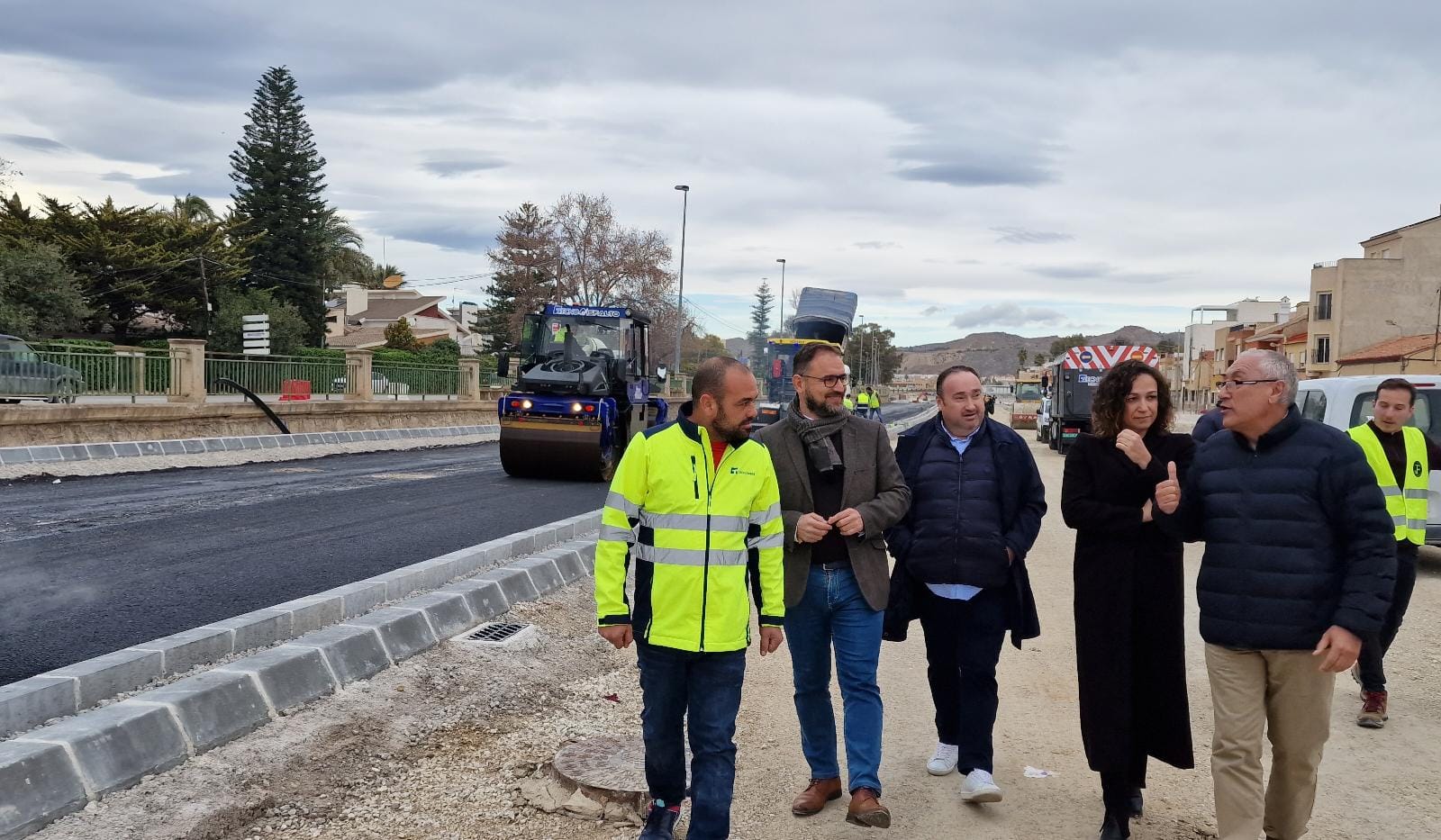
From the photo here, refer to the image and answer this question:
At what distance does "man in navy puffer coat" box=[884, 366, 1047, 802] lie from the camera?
4.58 m

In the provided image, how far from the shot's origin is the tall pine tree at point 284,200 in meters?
58.0

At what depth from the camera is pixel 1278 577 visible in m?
3.84

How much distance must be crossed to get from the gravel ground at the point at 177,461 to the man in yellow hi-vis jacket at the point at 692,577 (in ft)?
46.9

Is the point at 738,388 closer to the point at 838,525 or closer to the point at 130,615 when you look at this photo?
the point at 838,525

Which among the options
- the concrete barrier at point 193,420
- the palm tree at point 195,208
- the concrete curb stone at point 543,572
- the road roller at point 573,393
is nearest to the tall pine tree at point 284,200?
the palm tree at point 195,208

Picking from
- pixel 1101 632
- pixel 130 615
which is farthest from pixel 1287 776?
pixel 130 615

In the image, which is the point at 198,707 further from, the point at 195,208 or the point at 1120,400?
the point at 195,208

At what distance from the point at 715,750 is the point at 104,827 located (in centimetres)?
212

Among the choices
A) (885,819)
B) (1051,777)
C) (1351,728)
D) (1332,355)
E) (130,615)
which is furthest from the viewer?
(1332,355)

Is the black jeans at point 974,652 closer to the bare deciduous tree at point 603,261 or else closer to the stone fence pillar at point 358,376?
the stone fence pillar at point 358,376

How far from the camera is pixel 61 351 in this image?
20.1m

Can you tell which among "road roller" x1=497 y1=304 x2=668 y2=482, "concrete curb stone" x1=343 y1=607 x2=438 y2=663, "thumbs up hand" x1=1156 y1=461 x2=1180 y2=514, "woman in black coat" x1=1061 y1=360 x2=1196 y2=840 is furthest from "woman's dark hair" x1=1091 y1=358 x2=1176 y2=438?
"road roller" x1=497 y1=304 x2=668 y2=482

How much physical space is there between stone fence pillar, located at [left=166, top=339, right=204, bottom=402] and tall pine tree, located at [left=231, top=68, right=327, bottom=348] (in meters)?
35.9

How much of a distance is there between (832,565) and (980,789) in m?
1.07
